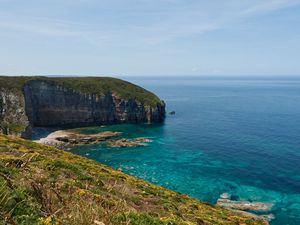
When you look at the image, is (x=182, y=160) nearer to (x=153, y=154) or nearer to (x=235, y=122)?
(x=153, y=154)

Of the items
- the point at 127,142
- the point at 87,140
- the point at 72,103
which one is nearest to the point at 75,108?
the point at 72,103

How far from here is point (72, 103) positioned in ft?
424

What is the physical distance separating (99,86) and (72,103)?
1710cm

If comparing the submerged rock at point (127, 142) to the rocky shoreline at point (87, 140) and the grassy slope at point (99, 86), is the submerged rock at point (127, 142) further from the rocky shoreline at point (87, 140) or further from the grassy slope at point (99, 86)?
the grassy slope at point (99, 86)

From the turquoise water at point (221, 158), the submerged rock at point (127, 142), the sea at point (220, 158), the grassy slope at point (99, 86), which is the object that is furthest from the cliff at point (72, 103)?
the submerged rock at point (127, 142)

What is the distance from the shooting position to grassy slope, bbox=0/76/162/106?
124m

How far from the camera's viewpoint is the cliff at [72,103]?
374 ft

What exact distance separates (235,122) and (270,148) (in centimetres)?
4320

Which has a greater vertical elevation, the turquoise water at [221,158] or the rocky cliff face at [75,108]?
the rocky cliff face at [75,108]

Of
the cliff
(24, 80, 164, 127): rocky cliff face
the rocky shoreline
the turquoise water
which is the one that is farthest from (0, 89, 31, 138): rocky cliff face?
the turquoise water

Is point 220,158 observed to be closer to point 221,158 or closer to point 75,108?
point 221,158

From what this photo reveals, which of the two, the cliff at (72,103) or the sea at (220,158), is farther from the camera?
the cliff at (72,103)

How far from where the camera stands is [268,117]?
142 metres

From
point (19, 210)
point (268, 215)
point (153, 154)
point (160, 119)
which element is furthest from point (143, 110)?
point (19, 210)
